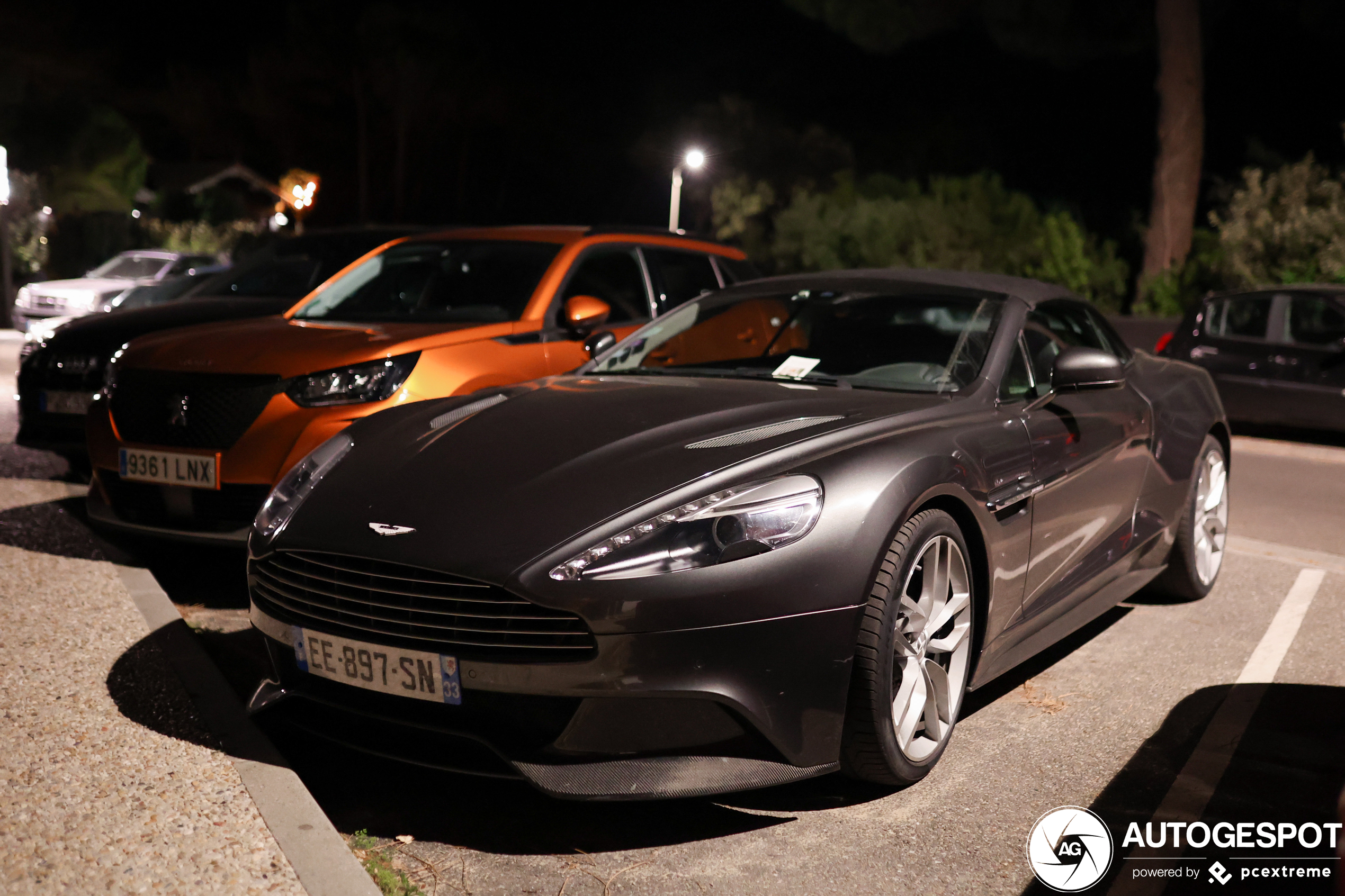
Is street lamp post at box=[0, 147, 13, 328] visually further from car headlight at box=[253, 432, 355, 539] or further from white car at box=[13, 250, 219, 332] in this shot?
car headlight at box=[253, 432, 355, 539]

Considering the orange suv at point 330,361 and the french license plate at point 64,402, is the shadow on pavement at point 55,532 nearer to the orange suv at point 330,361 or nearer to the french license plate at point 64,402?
the orange suv at point 330,361

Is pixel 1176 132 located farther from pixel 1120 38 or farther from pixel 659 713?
pixel 659 713

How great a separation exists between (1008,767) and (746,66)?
45.9 m

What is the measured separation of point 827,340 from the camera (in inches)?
183

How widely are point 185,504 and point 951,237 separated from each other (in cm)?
2310

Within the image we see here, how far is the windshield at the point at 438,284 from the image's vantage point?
6445 millimetres

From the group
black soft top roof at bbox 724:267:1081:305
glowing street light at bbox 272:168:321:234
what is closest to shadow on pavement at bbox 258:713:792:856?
black soft top roof at bbox 724:267:1081:305

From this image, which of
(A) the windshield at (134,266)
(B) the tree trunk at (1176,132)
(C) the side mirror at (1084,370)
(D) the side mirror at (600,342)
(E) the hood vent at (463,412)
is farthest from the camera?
(A) the windshield at (134,266)

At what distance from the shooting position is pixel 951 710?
368cm

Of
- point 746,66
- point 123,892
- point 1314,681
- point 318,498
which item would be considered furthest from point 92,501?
point 746,66

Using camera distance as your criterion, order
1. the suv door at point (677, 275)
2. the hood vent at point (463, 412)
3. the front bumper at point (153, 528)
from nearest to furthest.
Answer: the hood vent at point (463, 412), the front bumper at point (153, 528), the suv door at point (677, 275)

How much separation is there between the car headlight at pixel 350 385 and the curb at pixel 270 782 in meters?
1.11

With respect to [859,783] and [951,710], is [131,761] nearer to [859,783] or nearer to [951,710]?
[859,783]

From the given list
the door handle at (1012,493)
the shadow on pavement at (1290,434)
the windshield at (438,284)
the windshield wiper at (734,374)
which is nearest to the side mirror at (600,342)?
the windshield wiper at (734,374)
